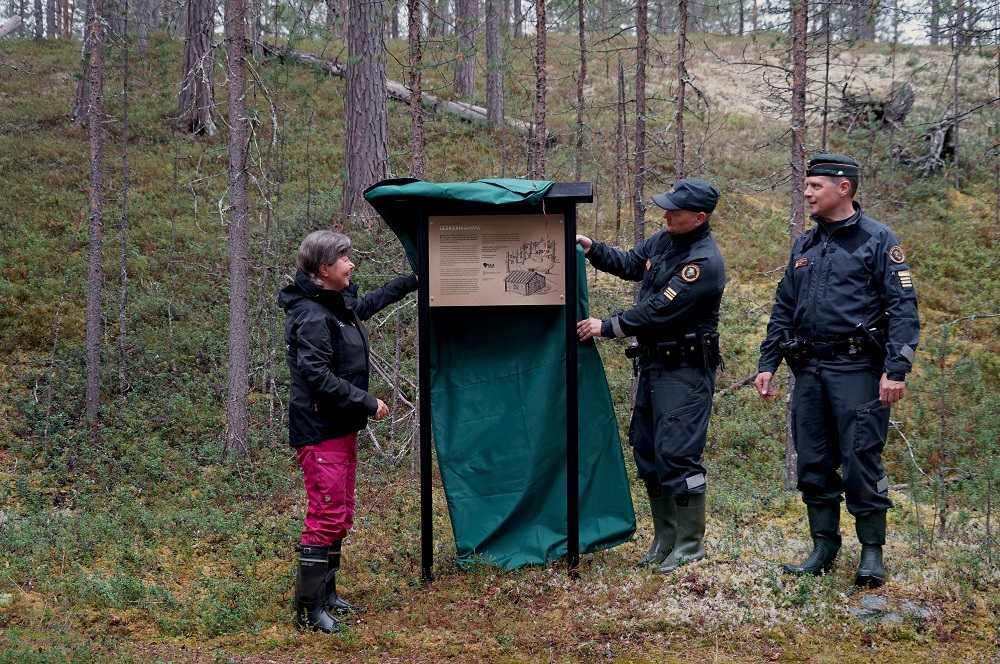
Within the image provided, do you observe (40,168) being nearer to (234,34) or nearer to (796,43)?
(234,34)

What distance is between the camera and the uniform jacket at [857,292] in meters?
4.15

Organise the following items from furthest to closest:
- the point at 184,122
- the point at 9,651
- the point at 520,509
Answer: the point at 184,122, the point at 520,509, the point at 9,651

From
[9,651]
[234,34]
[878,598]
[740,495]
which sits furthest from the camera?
[234,34]

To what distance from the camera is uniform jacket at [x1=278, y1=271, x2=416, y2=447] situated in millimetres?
4281

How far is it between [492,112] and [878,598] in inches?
562

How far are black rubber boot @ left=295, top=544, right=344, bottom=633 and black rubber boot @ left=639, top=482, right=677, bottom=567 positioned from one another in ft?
6.34

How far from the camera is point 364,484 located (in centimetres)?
732

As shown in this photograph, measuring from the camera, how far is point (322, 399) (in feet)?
14.3

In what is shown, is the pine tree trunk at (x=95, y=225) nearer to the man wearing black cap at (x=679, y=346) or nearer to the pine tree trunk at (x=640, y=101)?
the pine tree trunk at (x=640, y=101)

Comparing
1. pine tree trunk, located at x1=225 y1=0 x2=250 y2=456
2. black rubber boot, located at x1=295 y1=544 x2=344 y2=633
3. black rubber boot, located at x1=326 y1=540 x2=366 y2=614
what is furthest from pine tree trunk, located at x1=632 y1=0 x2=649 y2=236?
black rubber boot, located at x1=295 y1=544 x2=344 y2=633

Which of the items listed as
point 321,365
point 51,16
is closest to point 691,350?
point 321,365

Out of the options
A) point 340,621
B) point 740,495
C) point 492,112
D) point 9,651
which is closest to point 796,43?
point 740,495

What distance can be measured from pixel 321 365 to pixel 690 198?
2.27 meters

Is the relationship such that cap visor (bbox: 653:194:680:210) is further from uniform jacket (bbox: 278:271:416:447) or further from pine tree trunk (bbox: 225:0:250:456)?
pine tree trunk (bbox: 225:0:250:456)
